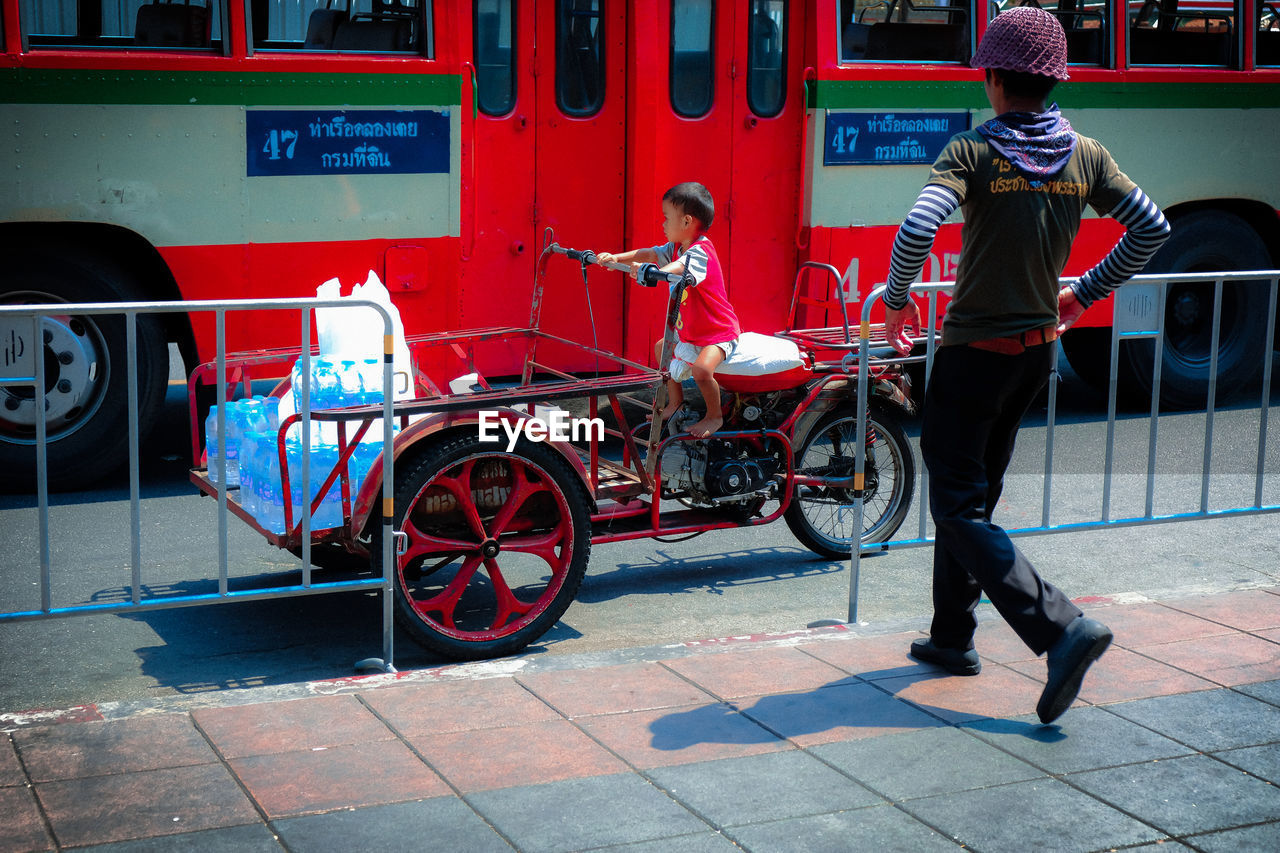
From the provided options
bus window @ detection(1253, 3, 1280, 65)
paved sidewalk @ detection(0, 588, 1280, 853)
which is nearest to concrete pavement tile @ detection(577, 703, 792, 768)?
paved sidewalk @ detection(0, 588, 1280, 853)

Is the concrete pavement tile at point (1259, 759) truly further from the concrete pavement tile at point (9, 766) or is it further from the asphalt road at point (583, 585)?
the concrete pavement tile at point (9, 766)

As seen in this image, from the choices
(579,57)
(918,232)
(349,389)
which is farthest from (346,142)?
(918,232)

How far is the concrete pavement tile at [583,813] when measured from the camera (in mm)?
3334

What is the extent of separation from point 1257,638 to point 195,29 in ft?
17.9

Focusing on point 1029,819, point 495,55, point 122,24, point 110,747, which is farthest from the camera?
point 495,55

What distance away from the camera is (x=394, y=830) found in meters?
3.35

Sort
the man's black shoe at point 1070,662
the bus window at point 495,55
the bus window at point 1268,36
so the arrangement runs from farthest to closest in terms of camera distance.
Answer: the bus window at point 1268,36 → the bus window at point 495,55 → the man's black shoe at point 1070,662

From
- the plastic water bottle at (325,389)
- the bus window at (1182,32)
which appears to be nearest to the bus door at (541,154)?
the plastic water bottle at (325,389)

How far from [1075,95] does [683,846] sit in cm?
704

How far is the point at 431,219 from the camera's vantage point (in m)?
7.59

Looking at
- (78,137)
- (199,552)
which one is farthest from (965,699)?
(78,137)

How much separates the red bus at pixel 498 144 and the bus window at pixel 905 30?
2 centimetres

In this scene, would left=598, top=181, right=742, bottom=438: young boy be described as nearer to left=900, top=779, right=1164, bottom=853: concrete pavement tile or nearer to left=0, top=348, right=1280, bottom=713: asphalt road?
left=0, top=348, right=1280, bottom=713: asphalt road

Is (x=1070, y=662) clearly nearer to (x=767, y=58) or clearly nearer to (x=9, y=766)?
(x=9, y=766)
